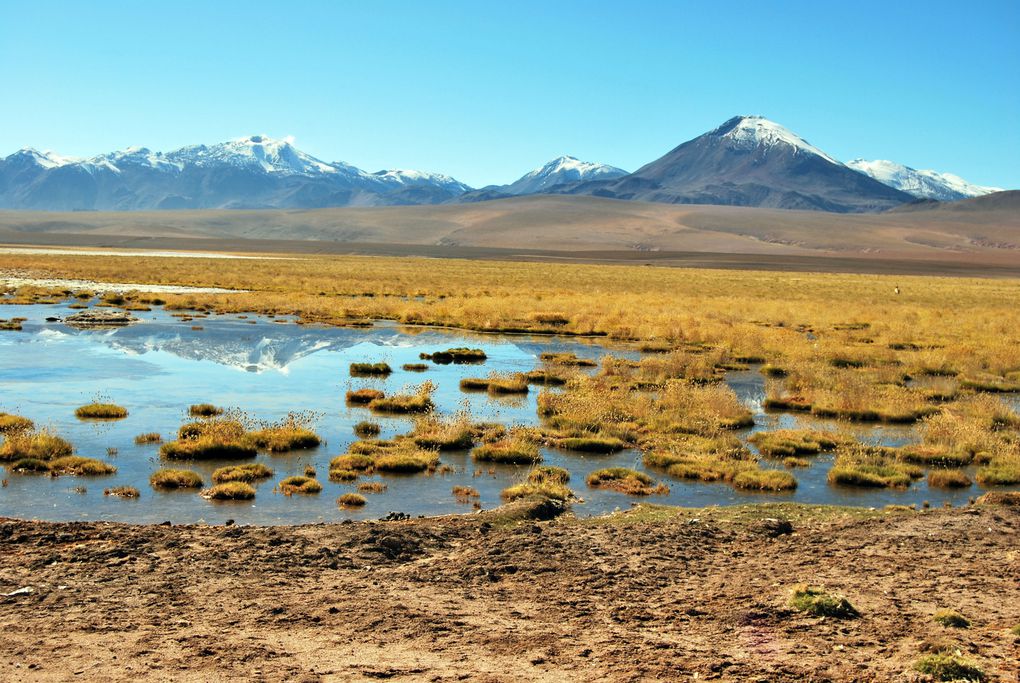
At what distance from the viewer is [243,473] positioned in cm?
1552

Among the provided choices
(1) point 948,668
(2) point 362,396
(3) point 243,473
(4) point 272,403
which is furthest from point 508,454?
(1) point 948,668

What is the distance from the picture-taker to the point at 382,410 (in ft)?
73.0

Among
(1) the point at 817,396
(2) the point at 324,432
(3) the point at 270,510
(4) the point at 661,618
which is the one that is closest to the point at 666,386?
(1) the point at 817,396

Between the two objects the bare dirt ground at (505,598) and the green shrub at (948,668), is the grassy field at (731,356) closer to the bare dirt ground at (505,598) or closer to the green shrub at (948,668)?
the bare dirt ground at (505,598)

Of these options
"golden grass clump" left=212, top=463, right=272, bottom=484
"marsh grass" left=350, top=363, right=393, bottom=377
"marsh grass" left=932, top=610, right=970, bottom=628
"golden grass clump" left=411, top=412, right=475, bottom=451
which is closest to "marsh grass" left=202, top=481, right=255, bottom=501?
"golden grass clump" left=212, top=463, right=272, bottom=484

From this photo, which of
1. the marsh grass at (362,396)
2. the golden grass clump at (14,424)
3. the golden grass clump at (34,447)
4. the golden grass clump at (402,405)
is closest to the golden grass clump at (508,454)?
the golden grass clump at (402,405)

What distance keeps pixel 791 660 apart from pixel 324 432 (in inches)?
513

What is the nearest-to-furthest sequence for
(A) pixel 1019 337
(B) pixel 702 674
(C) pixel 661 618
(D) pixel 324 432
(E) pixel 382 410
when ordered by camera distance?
(B) pixel 702 674, (C) pixel 661 618, (D) pixel 324 432, (E) pixel 382 410, (A) pixel 1019 337

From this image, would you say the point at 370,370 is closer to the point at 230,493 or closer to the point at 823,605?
the point at 230,493

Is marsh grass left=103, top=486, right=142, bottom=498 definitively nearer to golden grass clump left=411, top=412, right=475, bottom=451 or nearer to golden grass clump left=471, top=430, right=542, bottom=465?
golden grass clump left=411, top=412, right=475, bottom=451

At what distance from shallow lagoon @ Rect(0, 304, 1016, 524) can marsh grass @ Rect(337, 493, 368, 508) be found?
0.66 feet

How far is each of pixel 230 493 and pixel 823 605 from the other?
28.8ft

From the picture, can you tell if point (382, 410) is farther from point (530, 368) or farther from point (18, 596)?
point (18, 596)

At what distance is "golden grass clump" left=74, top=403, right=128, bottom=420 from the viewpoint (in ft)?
66.0
